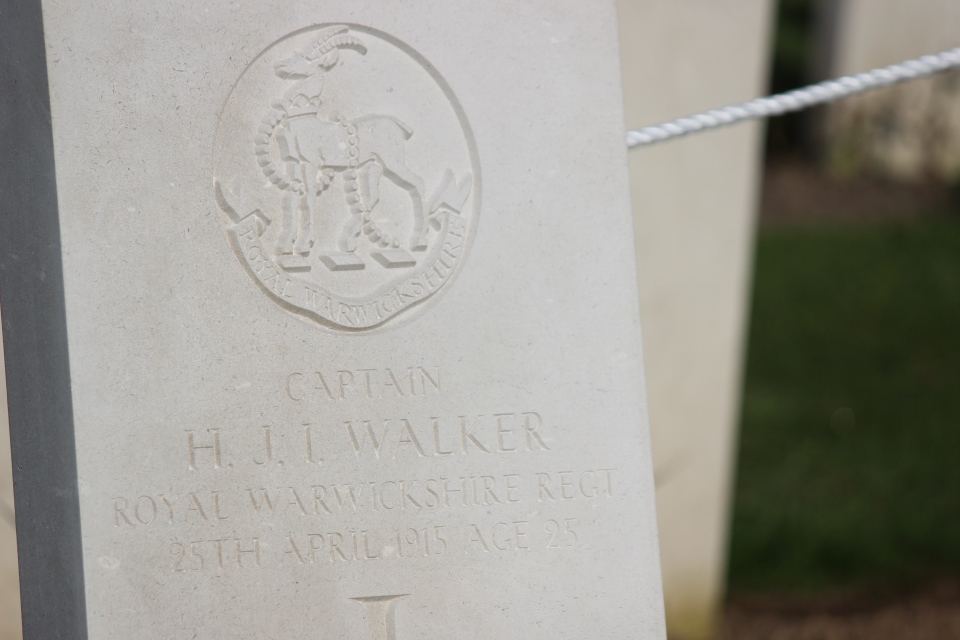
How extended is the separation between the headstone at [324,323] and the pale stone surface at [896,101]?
23.4 ft

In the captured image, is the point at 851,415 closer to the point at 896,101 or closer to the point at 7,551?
the point at 7,551

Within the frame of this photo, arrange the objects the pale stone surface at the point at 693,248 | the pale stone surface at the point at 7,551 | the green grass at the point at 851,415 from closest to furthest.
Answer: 1. the pale stone surface at the point at 7,551
2. the pale stone surface at the point at 693,248
3. the green grass at the point at 851,415

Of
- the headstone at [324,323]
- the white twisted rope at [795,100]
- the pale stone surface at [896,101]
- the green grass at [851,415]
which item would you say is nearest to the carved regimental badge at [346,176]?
the headstone at [324,323]

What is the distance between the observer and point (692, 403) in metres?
3.20

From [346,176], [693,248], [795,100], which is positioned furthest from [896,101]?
[346,176]

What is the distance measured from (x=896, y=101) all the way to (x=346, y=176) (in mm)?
7734

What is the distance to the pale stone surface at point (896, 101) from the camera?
7.74 meters

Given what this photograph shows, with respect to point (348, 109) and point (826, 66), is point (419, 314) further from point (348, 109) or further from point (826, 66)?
point (826, 66)

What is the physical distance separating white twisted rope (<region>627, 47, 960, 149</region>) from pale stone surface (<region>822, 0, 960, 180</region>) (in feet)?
20.6

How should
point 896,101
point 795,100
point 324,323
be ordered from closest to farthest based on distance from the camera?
1. point 324,323
2. point 795,100
3. point 896,101

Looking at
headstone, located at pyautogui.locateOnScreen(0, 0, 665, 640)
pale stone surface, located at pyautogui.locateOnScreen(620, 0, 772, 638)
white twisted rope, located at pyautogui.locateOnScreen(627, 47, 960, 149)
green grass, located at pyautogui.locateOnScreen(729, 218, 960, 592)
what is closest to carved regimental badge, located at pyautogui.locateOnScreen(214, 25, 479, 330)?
headstone, located at pyautogui.locateOnScreen(0, 0, 665, 640)

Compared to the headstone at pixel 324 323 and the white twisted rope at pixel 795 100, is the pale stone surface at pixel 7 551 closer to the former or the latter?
the headstone at pixel 324 323

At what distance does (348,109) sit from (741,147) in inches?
73.8

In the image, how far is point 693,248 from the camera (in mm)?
3098
